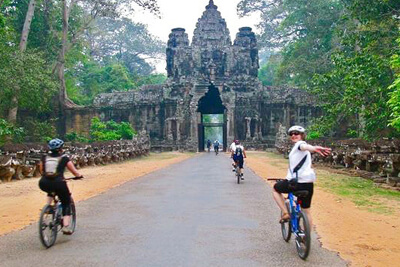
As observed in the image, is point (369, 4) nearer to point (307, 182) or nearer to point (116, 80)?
point (307, 182)

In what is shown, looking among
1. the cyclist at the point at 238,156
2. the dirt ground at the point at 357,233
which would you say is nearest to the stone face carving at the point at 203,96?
the cyclist at the point at 238,156

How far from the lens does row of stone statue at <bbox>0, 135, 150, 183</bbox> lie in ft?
54.6

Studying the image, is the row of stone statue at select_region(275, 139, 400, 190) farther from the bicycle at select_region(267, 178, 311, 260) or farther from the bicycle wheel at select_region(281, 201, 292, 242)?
the bicycle at select_region(267, 178, 311, 260)

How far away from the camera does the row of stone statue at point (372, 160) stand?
1484 cm

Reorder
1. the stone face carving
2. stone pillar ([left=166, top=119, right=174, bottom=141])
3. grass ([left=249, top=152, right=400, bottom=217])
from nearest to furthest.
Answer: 1. grass ([left=249, top=152, right=400, bottom=217])
2. the stone face carving
3. stone pillar ([left=166, top=119, right=174, bottom=141])

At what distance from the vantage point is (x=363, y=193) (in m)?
12.9

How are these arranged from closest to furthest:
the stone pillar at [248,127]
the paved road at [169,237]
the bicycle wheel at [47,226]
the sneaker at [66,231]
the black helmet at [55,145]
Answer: the paved road at [169,237] < the bicycle wheel at [47,226] < the black helmet at [55,145] < the sneaker at [66,231] < the stone pillar at [248,127]

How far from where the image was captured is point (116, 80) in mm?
52688

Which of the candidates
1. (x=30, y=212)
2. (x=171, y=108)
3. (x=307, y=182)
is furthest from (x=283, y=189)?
(x=171, y=108)

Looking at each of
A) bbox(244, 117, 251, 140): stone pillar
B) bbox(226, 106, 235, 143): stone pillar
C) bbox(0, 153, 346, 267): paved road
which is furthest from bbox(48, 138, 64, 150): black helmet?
bbox(226, 106, 235, 143): stone pillar

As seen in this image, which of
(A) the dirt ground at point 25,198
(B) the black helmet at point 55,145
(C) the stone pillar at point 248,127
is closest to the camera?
(B) the black helmet at point 55,145

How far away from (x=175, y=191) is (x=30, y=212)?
420 cm

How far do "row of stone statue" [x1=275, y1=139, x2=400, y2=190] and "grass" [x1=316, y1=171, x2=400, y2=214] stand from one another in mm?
555

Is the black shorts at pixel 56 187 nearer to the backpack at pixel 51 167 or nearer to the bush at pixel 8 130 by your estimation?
the backpack at pixel 51 167
